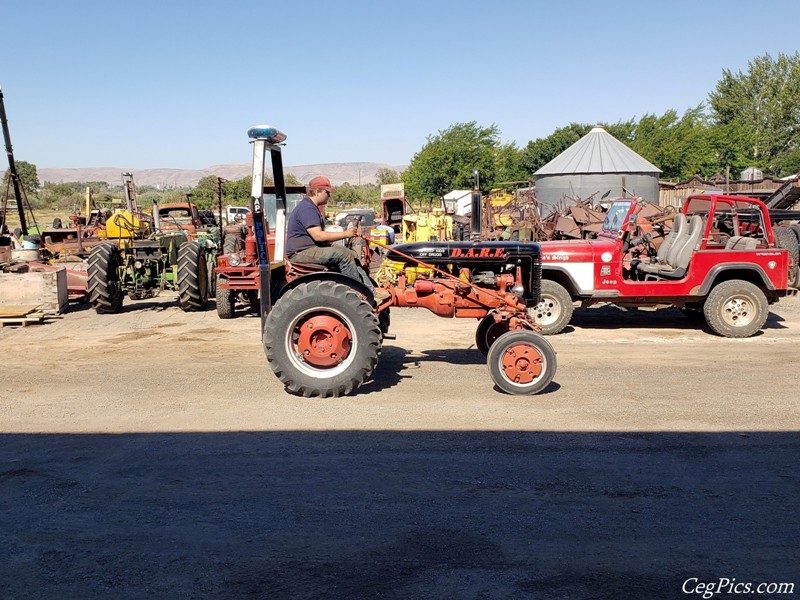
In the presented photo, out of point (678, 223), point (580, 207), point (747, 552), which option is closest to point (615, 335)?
point (678, 223)

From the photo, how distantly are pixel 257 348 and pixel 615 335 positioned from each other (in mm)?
5044

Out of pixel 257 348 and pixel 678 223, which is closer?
pixel 257 348

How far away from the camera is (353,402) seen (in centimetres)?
695

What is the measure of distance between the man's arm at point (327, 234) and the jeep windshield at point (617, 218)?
553 cm

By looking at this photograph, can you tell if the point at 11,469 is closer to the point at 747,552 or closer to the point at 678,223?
the point at 747,552

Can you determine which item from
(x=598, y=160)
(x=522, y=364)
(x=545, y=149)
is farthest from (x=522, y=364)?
(x=545, y=149)

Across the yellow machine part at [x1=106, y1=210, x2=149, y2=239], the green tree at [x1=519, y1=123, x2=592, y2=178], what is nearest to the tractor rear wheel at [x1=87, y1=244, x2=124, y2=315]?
the yellow machine part at [x1=106, y1=210, x2=149, y2=239]

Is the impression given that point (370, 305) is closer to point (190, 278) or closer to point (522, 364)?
point (522, 364)

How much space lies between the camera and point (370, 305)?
23.2 ft

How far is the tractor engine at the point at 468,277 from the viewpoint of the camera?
24.6ft

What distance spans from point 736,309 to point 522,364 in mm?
5077

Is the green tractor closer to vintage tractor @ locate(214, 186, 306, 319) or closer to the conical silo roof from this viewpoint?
vintage tractor @ locate(214, 186, 306, 319)

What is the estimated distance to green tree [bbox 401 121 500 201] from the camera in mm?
49812

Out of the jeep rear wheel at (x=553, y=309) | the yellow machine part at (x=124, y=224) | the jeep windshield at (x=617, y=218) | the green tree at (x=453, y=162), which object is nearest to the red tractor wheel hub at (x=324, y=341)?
the jeep rear wheel at (x=553, y=309)
